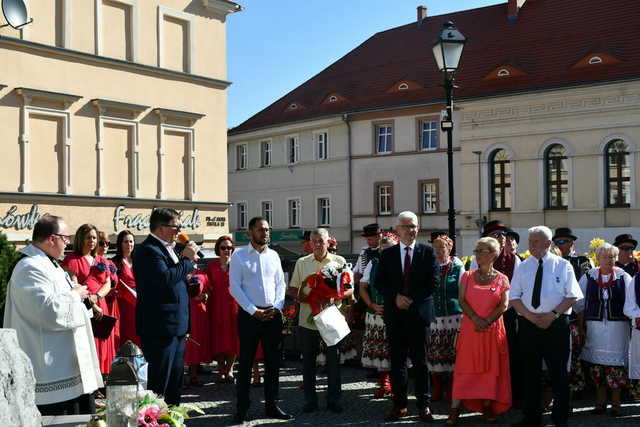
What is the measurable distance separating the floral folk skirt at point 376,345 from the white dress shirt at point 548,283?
7.38 ft

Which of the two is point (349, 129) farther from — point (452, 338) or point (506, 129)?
point (452, 338)

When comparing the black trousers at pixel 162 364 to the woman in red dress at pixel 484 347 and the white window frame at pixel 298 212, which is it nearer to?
the woman in red dress at pixel 484 347

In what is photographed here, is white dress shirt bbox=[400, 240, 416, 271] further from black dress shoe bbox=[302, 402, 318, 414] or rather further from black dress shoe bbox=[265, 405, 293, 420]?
Result: black dress shoe bbox=[265, 405, 293, 420]

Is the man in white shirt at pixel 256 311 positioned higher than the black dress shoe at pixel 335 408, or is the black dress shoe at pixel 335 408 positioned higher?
the man in white shirt at pixel 256 311

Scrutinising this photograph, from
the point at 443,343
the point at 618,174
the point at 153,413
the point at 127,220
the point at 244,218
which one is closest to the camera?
the point at 153,413

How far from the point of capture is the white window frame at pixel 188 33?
2575 cm

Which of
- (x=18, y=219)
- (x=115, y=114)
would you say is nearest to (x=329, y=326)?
(x=18, y=219)

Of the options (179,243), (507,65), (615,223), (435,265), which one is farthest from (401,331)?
(507,65)

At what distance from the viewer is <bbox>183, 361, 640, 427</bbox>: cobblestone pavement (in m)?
8.57

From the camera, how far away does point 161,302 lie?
732 centimetres

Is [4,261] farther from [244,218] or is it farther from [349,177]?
[244,218]

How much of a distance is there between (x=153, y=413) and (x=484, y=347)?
4614mm

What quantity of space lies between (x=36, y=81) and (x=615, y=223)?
26815mm

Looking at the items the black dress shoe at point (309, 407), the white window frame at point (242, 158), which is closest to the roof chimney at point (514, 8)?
the white window frame at point (242, 158)
